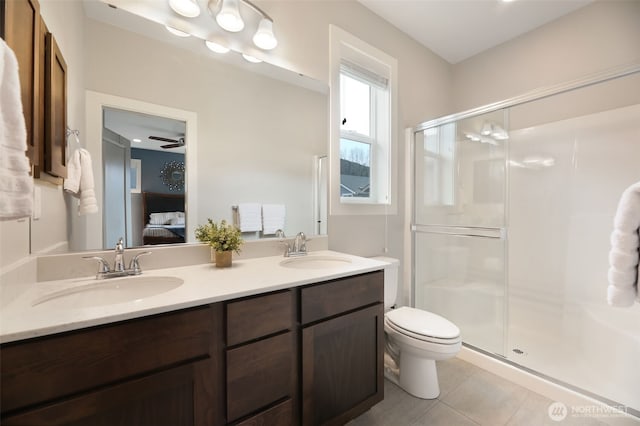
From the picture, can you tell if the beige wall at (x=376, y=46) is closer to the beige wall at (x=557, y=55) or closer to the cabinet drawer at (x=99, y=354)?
the beige wall at (x=557, y=55)

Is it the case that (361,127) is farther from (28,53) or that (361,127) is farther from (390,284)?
(28,53)

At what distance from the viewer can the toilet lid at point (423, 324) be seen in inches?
62.3

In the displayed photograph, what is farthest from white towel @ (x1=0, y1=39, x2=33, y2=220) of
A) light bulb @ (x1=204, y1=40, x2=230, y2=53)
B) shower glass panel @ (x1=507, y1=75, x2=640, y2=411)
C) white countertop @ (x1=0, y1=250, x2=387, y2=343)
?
shower glass panel @ (x1=507, y1=75, x2=640, y2=411)

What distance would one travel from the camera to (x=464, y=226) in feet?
7.36

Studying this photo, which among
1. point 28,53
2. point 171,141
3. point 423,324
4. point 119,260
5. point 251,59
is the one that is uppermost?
point 251,59

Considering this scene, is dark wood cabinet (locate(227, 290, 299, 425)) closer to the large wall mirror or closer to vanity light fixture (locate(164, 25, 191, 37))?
the large wall mirror

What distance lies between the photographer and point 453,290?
2441mm

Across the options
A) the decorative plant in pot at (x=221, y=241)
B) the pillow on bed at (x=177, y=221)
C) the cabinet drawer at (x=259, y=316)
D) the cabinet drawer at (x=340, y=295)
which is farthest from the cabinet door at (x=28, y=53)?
the cabinet drawer at (x=340, y=295)

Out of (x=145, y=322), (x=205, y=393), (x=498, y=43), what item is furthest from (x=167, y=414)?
(x=498, y=43)

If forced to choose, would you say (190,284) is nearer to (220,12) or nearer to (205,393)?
(205,393)

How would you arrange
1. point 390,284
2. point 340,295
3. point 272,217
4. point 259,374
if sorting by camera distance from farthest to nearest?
point 390,284, point 272,217, point 340,295, point 259,374

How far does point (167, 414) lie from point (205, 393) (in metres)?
0.11

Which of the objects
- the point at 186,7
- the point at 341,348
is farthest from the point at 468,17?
the point at 341,348

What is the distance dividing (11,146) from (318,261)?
139cm
